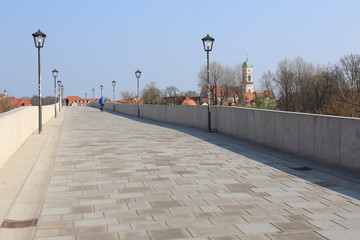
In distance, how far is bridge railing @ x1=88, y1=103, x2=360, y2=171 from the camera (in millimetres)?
8828

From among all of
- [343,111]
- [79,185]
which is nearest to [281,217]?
[79,185]

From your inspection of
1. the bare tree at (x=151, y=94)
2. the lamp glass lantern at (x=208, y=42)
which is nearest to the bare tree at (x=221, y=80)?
the bare tree at (x=151, y=94)

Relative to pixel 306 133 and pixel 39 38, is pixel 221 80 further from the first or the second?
pixel 306 133

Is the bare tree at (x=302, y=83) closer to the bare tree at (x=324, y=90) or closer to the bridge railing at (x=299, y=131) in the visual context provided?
the bare tree at (x=324, y=90)

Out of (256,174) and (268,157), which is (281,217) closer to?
(256,174)

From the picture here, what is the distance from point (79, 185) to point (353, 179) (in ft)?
15.6

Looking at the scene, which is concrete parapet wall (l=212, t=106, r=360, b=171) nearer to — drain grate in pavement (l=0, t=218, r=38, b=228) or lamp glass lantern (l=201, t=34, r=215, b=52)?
lamp glass lantern (l=201, t=34, r=215, b=52)

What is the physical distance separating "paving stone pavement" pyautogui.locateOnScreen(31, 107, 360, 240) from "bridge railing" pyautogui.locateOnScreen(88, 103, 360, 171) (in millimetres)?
390

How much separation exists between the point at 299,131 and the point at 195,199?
5235 mm

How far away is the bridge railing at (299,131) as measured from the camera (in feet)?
29.0

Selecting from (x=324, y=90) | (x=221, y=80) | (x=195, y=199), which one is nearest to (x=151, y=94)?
(x=221, y=80)

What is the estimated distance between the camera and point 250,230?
4945mm

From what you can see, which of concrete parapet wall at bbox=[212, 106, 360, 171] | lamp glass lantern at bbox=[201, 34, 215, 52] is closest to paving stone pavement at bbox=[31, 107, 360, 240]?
concrete parapet wall at bbox=[212, 106, 360, 171]

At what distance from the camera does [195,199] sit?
6492 millimetres
